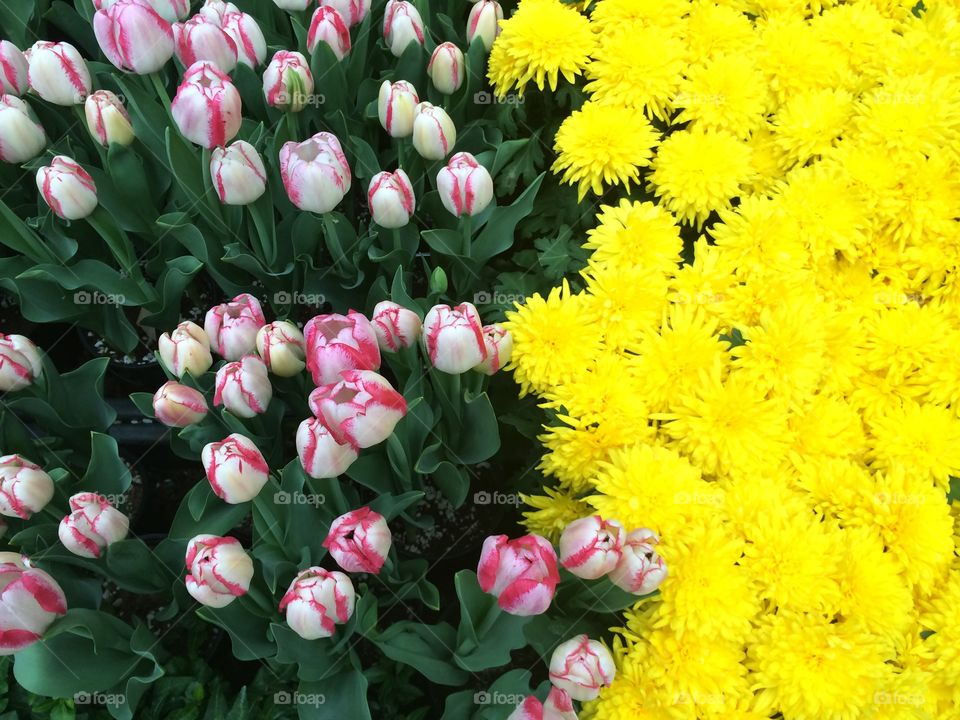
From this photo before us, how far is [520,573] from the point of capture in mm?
551

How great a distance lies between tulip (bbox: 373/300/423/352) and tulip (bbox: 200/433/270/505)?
154 mm

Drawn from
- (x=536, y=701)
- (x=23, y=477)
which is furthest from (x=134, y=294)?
(x=536, y=701)

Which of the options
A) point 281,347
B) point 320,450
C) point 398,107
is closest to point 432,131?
point 398,107

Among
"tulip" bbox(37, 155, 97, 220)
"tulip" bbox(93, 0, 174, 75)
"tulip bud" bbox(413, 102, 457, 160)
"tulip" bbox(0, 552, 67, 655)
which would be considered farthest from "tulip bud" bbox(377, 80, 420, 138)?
"tulip" bbox(0, 552, 67, 655)

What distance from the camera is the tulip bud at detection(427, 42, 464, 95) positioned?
0.92 meters

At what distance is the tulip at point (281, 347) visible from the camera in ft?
2.27

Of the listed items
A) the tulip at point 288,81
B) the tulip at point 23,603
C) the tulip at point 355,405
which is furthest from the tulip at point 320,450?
the tulip at point 288,81

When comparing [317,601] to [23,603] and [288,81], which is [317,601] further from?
[288,81]

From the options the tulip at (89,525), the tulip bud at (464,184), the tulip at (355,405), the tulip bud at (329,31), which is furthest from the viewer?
the tulip bud at (329,31)

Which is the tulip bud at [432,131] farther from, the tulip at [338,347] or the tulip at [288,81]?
the tulip at [338,347]

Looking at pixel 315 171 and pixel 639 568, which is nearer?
pixel 639 568

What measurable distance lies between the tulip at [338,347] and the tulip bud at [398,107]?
0.34 metres

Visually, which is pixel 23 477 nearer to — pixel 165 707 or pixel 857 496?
pixel 165 707

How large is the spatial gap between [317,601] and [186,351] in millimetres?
293
